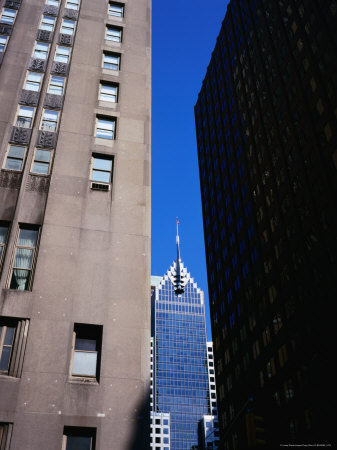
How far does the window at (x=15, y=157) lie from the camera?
2183 centimetres

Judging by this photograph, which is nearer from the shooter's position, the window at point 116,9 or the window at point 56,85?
the window at point 56,85

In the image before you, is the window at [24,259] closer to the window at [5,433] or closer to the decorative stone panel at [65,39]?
the window at [5,433]

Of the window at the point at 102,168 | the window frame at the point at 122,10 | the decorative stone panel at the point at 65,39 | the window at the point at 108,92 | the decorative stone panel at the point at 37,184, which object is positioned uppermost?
the window frame at the point at 122,10

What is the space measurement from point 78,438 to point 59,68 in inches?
808

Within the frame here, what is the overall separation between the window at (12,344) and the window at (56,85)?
14.1 metres

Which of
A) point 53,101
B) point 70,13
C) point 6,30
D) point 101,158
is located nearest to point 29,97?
point 53,101

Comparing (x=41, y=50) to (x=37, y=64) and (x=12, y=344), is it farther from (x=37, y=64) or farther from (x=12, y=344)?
(x=12, y=344)

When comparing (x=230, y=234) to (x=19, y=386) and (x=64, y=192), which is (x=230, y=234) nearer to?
(x=64, y=192)

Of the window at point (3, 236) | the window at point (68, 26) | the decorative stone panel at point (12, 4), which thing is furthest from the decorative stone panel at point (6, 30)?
the window at point (3, 236)

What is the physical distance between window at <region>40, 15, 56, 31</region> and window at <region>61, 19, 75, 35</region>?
2.28 feet

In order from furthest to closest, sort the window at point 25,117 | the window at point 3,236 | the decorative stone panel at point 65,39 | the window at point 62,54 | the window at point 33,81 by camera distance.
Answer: the decorative stone panel at point 65,39, the window at point 62,54, the window at point 33,81, the window at point 25,117, the window at point 3,236

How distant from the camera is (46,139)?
2308 cm

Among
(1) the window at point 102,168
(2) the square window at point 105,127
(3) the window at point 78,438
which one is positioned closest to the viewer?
(3) the window at point 78,438

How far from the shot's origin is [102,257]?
64.5 ft
